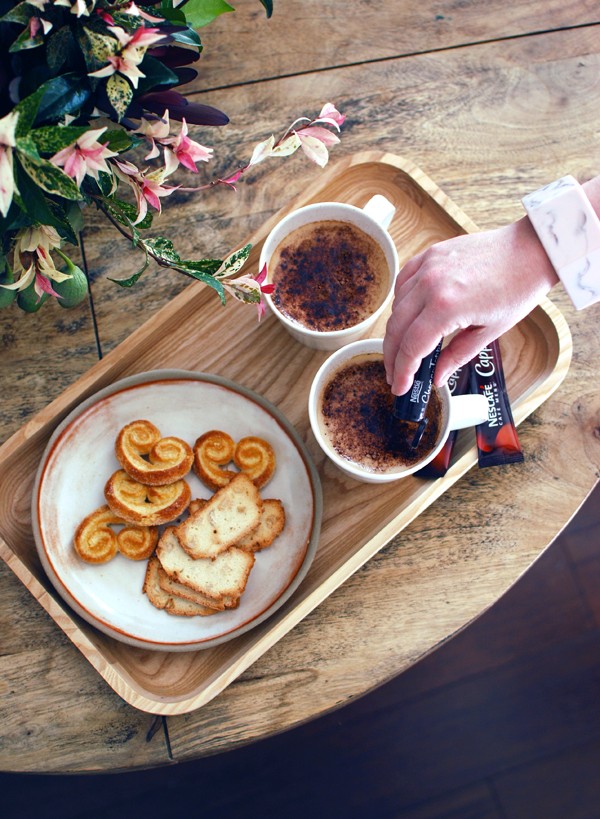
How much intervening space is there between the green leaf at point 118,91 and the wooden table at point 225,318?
537 mm

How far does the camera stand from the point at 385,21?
1391 mm

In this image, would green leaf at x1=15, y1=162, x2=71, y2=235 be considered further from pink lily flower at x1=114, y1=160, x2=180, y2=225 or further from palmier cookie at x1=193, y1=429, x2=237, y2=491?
palmier cookie at x1=193, y1=429, x2=237, y2=491

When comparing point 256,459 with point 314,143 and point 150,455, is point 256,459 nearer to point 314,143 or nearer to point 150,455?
point 150,455

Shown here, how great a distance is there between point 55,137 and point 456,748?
1.83 m

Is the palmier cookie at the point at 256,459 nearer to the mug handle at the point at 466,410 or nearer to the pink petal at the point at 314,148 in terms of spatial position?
the mug handle at the point at 466,410

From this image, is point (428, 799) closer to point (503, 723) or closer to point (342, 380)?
point (503, 723)

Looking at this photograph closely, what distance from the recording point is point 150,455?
1153mm

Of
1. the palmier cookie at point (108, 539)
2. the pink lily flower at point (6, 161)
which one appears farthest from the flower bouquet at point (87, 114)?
the palmier cookie at point (108, 539)

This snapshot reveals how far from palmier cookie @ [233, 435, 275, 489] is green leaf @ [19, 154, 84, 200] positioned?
54 centimetres

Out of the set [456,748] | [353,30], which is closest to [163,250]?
[353,30]

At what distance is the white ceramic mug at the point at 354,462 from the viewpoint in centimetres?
107

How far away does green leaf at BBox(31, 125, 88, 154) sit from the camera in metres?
0.69

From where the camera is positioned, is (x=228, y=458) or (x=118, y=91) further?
(x=228, y=458)

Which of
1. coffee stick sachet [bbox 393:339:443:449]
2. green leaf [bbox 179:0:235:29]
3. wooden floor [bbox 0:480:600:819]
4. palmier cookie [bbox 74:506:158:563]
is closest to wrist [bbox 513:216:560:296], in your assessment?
coffee stick sachet [bbox 393:339:443:449]
